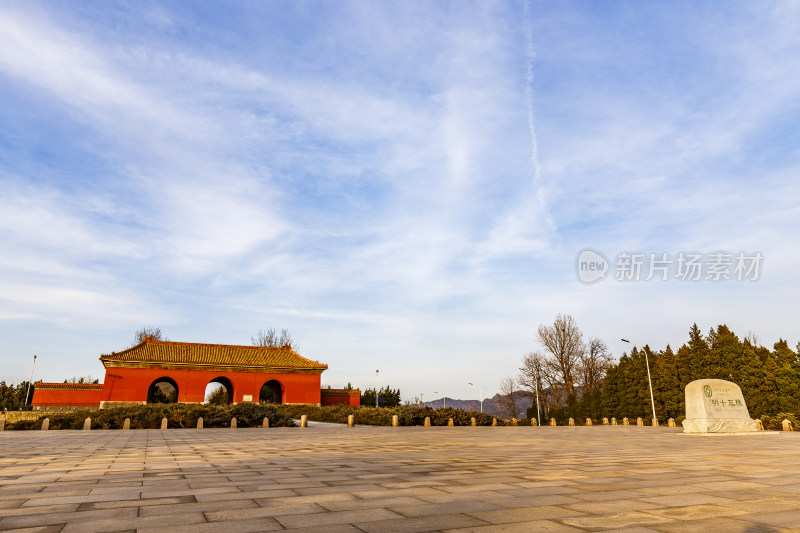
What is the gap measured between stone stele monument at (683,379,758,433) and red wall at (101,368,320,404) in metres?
31.1

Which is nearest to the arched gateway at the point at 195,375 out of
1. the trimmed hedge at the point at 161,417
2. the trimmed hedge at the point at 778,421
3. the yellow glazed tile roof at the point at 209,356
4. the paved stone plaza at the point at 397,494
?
the yellow glazed tile roof at the point at 209,356

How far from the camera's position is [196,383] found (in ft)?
128

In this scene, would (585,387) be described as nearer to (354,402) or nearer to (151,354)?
(354,402)

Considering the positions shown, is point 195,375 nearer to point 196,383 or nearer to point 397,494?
point 196,383

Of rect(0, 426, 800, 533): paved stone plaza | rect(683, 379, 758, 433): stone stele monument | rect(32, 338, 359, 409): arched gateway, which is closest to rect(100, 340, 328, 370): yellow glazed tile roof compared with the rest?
rect(32, 338, 359, 409): arched gateway

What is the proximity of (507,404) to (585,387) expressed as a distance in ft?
36.7

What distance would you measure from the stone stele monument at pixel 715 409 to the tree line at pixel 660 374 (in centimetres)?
1094

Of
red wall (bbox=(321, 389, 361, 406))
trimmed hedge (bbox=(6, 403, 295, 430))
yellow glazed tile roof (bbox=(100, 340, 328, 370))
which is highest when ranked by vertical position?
yellow glazed tile roof (bbox=(100, 340, 328, 370))

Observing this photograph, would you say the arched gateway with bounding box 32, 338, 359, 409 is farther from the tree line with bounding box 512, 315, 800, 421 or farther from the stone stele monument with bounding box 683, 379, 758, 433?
the stone stele monument with bounding box 683, 379, 758, 433

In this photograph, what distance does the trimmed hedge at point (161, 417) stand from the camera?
20359mm

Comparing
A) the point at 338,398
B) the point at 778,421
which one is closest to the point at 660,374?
the point at 778,421

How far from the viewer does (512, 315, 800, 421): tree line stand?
94.7 ft

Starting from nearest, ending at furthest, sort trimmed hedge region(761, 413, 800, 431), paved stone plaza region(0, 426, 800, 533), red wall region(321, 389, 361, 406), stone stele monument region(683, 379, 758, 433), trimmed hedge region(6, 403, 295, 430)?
paved stone plaza region(0, 426, 800, 533) → stone stele monument region(683, 379, 758, 433) → trimmed hedge region(6, 403, 295, 430) → trimmed hedge region(761, 413, 800, 431) → red wall region(321, 389, 361, 406)

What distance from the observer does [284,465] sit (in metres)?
7.48
